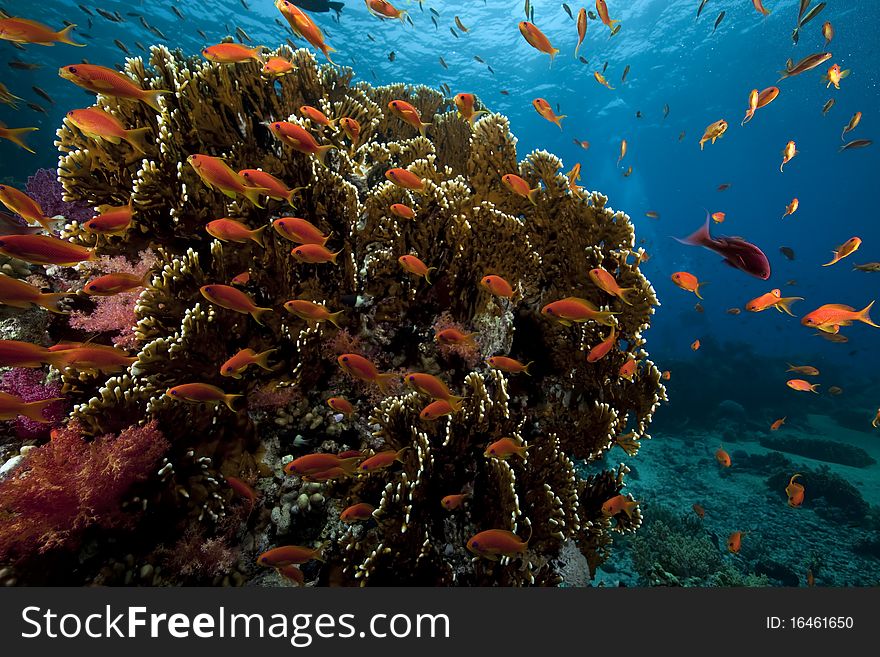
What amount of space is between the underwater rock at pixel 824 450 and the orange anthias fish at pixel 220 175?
23600 mm

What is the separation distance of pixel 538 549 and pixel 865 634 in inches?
92.3

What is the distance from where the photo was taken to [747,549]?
962 cm

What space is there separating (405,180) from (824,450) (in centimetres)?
2337

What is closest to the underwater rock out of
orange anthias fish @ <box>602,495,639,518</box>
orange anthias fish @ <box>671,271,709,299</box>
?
orange anthias fish @ <box>671,271,709,299</box>

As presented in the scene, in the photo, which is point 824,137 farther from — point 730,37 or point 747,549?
point 747,549

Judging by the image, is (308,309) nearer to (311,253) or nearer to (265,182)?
(311,253)

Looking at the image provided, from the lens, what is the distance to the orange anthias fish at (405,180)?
3799 millimetres

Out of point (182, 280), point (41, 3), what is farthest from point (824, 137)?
point (41, 3)

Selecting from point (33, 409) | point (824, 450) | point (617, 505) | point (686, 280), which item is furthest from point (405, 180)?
point (824, 450)

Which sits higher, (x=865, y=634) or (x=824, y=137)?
(x=824, y=137)

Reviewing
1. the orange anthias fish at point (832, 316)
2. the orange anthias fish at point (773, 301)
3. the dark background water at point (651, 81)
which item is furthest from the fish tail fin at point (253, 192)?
the dark background water at point (651, 81)

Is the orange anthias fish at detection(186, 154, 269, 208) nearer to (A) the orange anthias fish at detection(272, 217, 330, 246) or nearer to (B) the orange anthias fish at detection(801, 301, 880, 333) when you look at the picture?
(A) the orange anthias fish at detection(272, 217, 330, 246)

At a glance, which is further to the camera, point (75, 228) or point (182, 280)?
point (75, 228)

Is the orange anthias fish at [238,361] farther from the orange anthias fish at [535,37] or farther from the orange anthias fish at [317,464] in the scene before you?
the orange anthias fish at [535,37]
